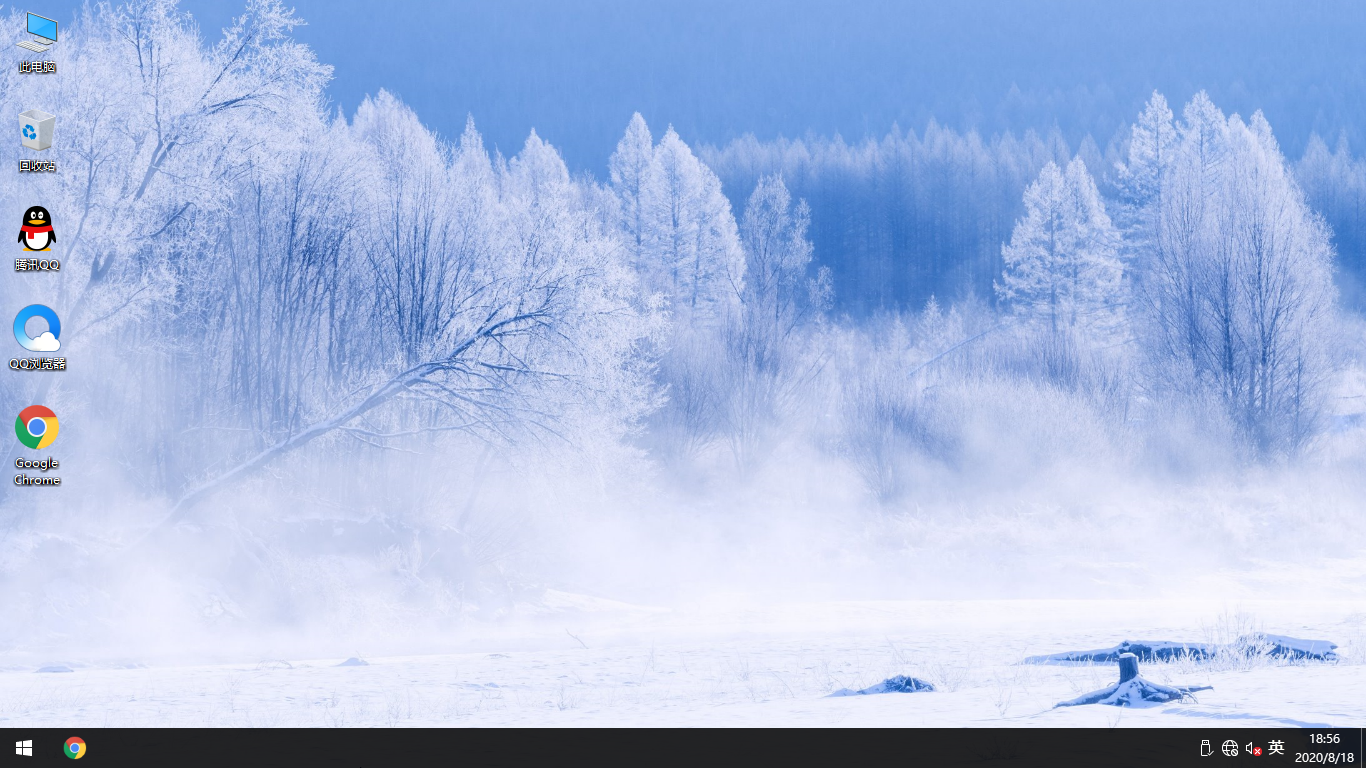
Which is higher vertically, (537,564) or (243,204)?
(243,204)

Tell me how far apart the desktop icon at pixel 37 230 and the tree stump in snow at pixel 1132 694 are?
6577 mm

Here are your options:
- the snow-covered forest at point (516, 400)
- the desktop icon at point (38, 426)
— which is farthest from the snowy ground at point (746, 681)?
the snow-covered forest at point (516, 400)

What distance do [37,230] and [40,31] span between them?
147 cm

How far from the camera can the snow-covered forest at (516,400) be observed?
14461mm

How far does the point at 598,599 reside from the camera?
68.4ft

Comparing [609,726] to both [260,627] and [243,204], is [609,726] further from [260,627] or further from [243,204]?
[243,204]

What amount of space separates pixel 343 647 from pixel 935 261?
62.6 m

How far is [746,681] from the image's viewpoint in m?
9.24

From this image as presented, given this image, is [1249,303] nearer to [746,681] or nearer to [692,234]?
[692,234]

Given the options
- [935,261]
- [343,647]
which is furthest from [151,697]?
[935,261]

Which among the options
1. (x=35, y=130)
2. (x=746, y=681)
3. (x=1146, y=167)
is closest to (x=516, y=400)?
(x=746, y=681)

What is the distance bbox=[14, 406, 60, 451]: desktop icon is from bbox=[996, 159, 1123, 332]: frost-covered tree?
41478 millimetres
